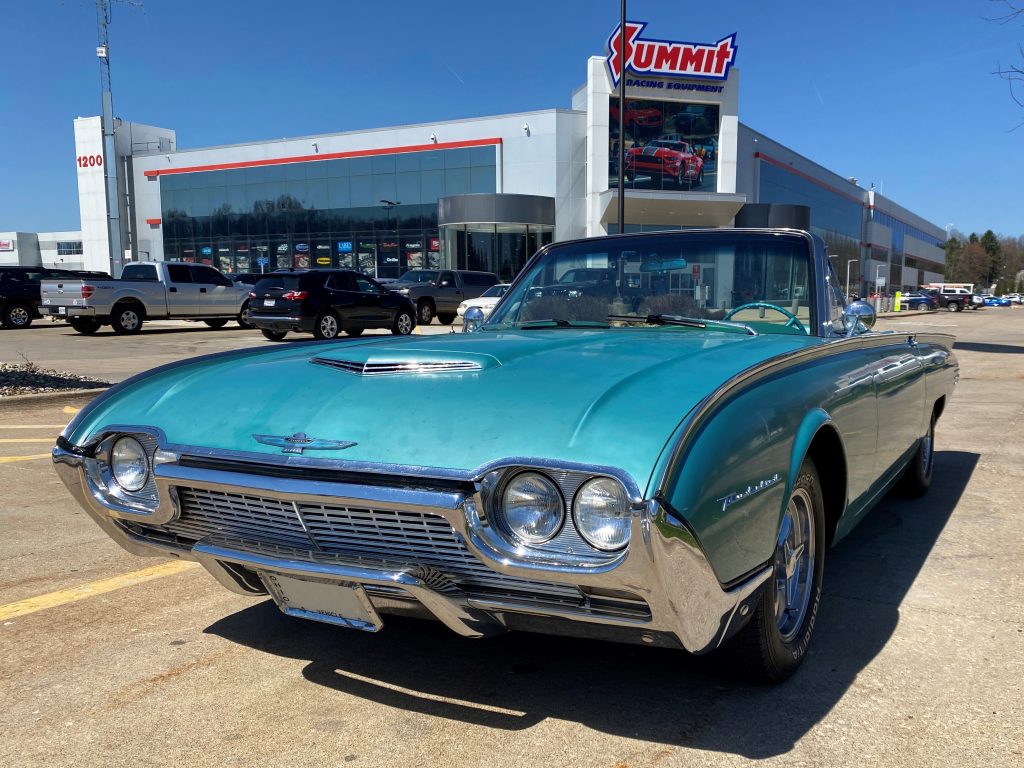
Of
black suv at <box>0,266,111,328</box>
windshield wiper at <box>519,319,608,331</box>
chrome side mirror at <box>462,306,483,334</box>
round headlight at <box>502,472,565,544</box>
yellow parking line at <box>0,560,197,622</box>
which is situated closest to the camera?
round headlight at <box>502,472,565,544</box>

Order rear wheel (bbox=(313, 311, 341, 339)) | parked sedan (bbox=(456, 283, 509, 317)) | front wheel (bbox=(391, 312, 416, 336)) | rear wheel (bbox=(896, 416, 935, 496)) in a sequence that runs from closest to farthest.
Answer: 1. rear wheel (bbox=(896, 416, 935, 496))
2. rear wheel (bbox=(313, 311, 341, 339))
3. front wheel (bbox=(391, 312, 416, 336))
4. parked sedan (bbox=(456, 283, 509, 317))

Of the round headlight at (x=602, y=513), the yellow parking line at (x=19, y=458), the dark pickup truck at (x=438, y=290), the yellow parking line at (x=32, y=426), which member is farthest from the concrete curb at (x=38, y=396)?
the dark pickup truck at (x=438, y=290)

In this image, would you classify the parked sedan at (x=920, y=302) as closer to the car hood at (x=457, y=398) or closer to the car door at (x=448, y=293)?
the car door at (x=448, y=293)

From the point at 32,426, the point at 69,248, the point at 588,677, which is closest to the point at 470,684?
the point at 588,677

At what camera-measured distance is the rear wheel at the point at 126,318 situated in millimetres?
19594

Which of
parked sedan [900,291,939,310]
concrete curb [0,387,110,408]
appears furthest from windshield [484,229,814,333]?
parked sedan [900,291,939,310]

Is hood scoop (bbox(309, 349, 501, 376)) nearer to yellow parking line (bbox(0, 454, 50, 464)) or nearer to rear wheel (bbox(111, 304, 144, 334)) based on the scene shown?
yellow parking line (bbox(0, 454, 50, 464))

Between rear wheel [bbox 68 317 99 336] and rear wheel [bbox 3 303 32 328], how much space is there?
2854mm

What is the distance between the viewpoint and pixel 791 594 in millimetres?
2779

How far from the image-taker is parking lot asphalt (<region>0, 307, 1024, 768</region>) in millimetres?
2260

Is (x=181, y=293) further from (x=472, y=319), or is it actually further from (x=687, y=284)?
(x=687, y=284)

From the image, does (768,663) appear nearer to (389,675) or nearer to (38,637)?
(389,675)

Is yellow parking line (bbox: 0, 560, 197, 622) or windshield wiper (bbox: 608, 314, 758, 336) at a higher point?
windshield wiper (bbox: 608, 314, 758, 336)

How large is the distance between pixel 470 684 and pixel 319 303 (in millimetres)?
15437
